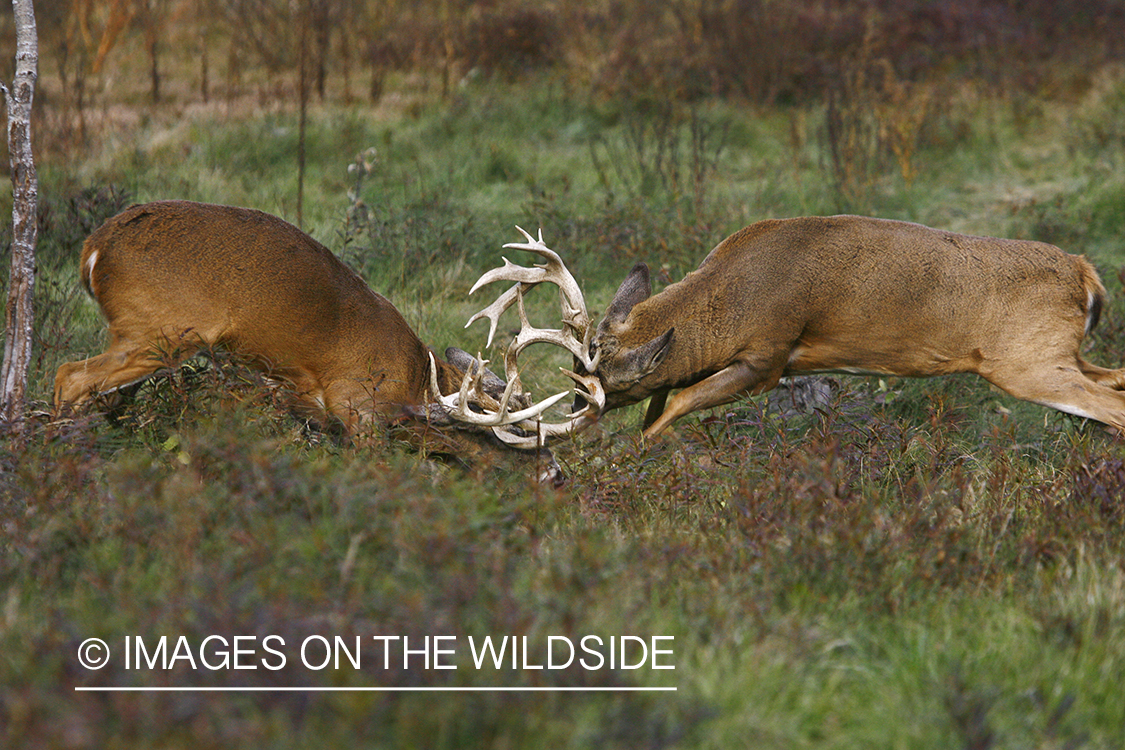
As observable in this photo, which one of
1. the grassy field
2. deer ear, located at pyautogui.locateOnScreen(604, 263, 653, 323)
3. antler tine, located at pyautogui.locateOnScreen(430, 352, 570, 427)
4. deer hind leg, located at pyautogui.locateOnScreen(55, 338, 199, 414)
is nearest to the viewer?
the grassy field

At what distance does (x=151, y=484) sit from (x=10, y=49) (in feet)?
37.1

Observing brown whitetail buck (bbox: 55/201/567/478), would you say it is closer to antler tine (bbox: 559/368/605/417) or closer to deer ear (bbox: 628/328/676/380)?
antler tine (bbox: 559/368/605/417)

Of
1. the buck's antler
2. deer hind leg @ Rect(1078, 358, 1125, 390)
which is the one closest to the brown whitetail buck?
the buck's antler

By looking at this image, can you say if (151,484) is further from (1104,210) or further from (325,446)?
(1104,210)

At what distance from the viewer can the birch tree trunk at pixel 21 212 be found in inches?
189

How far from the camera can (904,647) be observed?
3135 millimetres

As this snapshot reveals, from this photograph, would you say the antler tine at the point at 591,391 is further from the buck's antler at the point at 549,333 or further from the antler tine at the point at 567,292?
the antler tine at the point at 567,292

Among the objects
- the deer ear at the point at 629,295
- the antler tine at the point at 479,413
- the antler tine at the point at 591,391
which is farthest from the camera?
the deer ear at the point at 629,295

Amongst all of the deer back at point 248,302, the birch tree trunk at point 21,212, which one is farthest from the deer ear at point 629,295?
the birch tree trunk at point 21,212

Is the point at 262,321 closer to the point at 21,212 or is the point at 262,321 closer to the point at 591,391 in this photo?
the point at 21,212

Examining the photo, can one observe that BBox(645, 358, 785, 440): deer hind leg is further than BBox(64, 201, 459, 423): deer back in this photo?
Yes

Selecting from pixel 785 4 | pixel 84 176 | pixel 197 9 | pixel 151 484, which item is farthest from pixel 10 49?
pixel 151 484

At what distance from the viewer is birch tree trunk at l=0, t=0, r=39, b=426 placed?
4.81 m

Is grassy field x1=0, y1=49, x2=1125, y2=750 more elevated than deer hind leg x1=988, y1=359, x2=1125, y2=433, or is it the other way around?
grassy field x1=0, y1=49, x2=1125, y2=750
